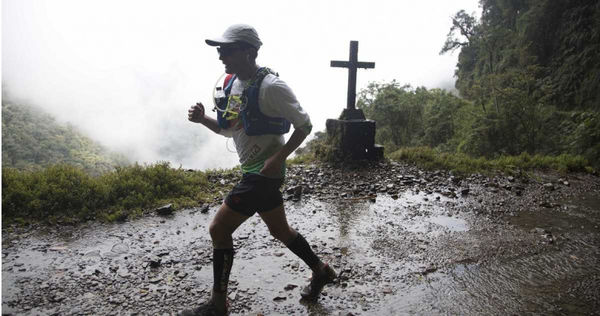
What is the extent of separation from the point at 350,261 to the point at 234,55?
2.55 metres

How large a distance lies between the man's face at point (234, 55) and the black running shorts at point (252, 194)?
2.82ft

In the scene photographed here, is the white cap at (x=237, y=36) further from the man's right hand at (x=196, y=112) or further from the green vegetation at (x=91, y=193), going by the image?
the green vegetation at (x=91, y=193)

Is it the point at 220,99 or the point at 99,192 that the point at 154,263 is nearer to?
the point at 220,99

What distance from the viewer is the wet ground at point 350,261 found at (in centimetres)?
304

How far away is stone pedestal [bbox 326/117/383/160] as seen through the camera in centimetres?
843

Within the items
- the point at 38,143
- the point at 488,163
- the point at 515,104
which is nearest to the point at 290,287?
the point at 488,163

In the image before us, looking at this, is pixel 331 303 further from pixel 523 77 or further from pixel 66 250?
pixel 523 77

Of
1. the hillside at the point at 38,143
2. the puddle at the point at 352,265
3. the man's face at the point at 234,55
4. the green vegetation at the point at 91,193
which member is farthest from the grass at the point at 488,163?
the hillside at the point at 38,143

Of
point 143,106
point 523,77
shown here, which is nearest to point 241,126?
point 523,77

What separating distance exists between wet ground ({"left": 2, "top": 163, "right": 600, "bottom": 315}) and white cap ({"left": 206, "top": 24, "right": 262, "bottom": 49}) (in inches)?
87.4

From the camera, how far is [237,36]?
2.57 metres

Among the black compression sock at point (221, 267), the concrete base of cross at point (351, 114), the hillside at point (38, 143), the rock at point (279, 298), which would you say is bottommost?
the rock at point (279, 298)

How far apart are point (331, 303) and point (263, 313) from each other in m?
0.61

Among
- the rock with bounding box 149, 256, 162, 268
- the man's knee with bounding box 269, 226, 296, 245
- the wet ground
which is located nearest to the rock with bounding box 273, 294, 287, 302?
the wet ground
